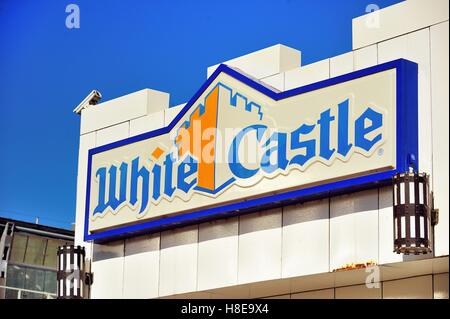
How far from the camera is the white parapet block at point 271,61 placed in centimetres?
2220

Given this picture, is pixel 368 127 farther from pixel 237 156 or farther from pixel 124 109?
pixel 124 109

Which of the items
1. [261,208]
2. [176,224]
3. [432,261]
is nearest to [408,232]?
[432,261]

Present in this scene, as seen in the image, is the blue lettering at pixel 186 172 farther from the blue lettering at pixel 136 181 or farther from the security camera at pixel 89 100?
the security camera at pixel 89 100

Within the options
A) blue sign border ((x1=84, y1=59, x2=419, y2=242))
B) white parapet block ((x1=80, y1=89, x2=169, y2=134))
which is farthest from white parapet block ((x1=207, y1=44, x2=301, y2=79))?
white parapet block ((x1=80, y1=89, x2=169, y2=134))

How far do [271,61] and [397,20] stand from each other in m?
3.38

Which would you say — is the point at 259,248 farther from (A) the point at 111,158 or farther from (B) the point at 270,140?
(A) the point at 111,158

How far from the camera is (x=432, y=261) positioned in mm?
18469

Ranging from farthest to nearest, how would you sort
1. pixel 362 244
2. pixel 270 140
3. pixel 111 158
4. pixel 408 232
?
pixel 111 158 < pixel 270 140 < pixel 362 244 < pixel 408 232

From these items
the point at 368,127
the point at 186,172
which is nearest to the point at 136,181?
the point at 186,172

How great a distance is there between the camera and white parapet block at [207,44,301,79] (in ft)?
72.8

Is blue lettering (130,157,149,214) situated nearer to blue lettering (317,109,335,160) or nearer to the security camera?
the security camera

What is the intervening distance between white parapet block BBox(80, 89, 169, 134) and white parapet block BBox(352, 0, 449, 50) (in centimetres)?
631

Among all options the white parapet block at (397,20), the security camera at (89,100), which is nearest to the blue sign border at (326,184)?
the white parapet block at (397,20)

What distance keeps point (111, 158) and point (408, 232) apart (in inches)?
361
